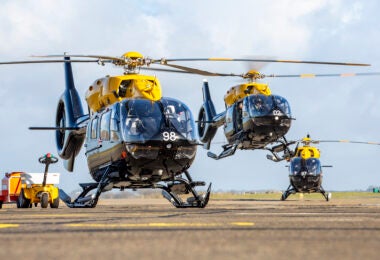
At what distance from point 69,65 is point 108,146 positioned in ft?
47.7

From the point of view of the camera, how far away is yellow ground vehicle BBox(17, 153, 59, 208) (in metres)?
27.9

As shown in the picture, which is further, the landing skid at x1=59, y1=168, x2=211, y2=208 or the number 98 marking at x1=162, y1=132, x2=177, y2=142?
the landing skid at x1=59, y1=168, x2=211, y2=208

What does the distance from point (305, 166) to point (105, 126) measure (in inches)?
1172

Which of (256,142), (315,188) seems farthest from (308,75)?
(315,188)

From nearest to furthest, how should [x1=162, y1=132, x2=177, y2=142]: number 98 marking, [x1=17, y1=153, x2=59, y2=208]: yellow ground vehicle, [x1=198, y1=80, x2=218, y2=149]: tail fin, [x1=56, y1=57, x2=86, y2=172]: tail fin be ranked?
[x1=162, y1=132, x2=177, y2=142]: number 98 marking, [x1=17, y1=153, x2=59, y2=208]: yellow ground vehicle, [x1=56, y1=57, x2=86, y2=172]: tail fin, [x1=198, y1=80, x2=218, y2=149]: tail fin

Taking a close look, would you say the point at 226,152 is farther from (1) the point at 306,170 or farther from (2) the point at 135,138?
(2) the point at 135,138

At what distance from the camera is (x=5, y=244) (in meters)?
6.69

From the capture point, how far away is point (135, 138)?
20.5 meters

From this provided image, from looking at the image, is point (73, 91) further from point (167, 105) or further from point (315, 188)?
point (315, 188)

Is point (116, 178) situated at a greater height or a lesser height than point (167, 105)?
lesser

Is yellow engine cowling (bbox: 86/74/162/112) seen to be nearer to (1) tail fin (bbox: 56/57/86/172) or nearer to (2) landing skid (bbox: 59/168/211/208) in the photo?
(2) landing skid (bbox: 59/168/211/208)

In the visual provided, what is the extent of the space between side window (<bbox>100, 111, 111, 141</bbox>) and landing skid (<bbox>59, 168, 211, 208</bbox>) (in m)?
1.11

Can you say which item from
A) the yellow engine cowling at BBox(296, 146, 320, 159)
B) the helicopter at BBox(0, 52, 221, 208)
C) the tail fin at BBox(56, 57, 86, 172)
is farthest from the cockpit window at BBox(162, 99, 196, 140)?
the yellow engine cowling at BBox(296, 146, 320, 159)

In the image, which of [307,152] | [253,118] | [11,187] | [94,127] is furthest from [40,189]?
[307,152]
